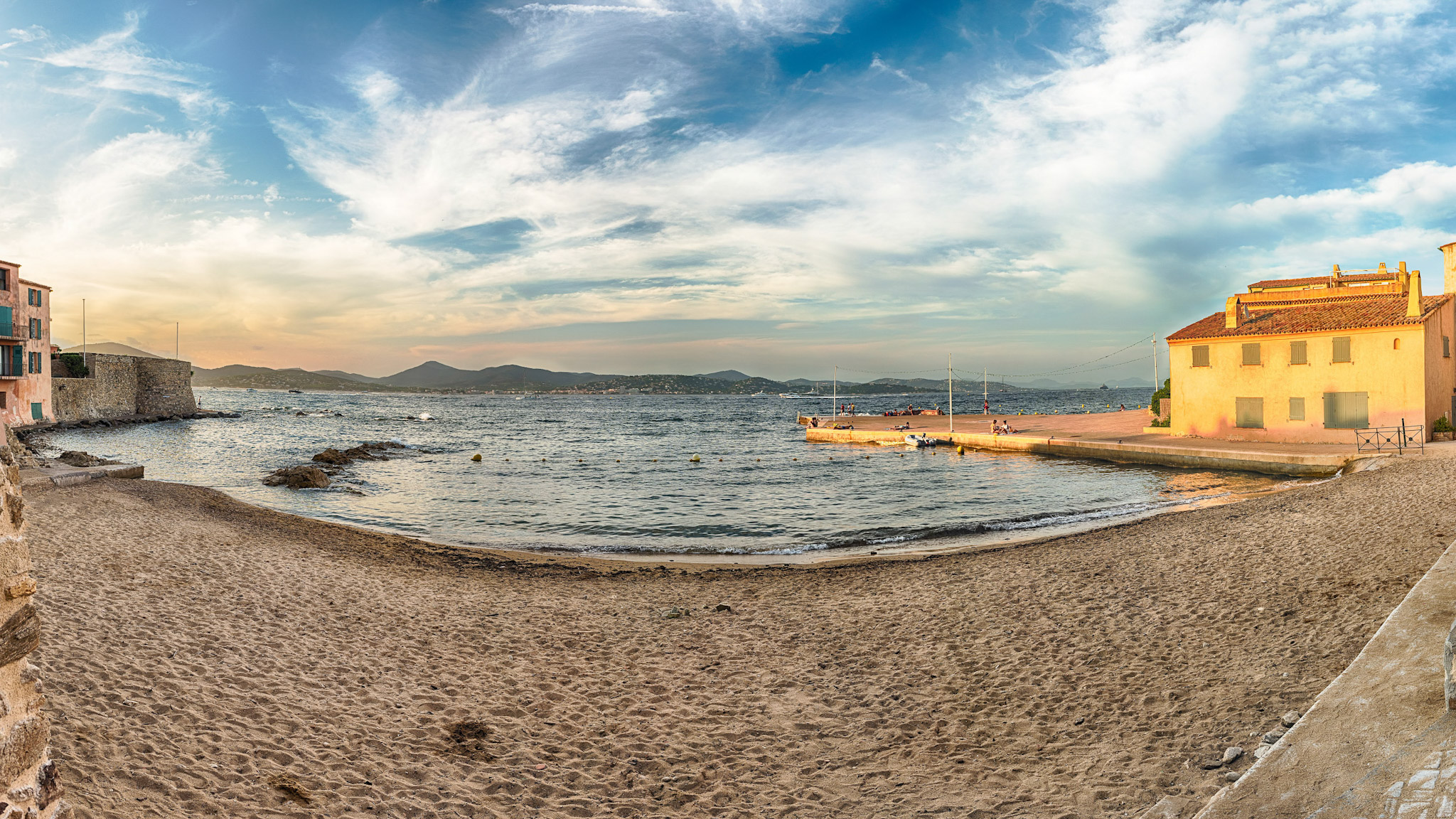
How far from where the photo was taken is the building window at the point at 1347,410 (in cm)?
2489

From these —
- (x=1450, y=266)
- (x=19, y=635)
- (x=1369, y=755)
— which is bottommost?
(x=1369, y=755)

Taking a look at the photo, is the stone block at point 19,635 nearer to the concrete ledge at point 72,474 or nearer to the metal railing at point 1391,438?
the concrete ledge at point 72,474

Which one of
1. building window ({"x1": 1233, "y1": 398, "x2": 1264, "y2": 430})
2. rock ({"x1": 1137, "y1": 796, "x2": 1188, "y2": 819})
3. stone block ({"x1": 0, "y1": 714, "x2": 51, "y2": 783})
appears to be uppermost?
building window ({"x1": 1233, "y1": 398, "x2": 1264, "y2": 430})

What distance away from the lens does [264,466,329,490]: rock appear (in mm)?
23312

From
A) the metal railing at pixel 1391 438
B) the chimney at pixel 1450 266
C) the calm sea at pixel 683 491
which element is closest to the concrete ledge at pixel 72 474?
the calm sea at pixel 683 491

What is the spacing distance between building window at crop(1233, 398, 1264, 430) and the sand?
736 inches

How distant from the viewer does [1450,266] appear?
25.9 m

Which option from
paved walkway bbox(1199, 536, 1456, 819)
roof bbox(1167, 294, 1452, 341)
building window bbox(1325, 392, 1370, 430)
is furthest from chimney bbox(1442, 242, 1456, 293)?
paved walkway bbox(1199, 536, 1456, 819)

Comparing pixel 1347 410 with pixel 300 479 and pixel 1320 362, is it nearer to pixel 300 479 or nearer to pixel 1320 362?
pixel 1320 362

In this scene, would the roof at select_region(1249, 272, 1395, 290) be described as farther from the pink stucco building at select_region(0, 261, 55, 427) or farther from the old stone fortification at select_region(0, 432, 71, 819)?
the pink stucco building at select_region(0, 261, 55, 427)

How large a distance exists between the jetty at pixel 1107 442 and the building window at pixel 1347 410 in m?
0.57

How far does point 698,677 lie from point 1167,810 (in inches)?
163

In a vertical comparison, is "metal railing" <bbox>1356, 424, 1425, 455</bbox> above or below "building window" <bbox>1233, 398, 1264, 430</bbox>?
below

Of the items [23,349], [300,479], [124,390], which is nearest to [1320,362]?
[300,479]
